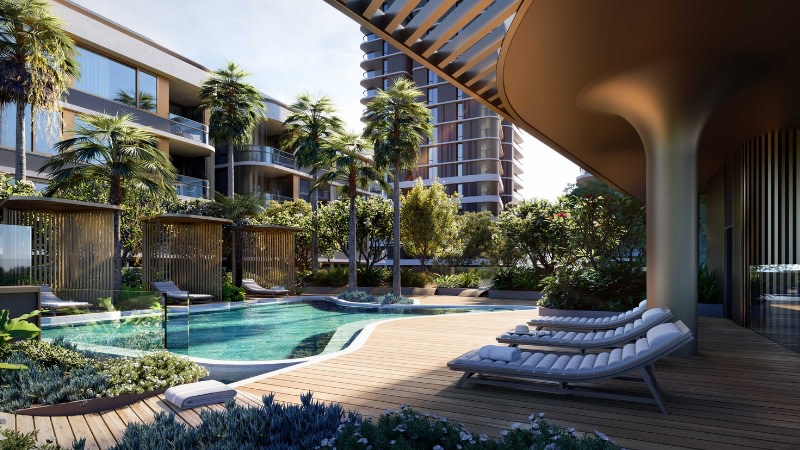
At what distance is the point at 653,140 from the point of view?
296 inches

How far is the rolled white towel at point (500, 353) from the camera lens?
5.67 meters

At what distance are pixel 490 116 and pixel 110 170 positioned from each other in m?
46.9

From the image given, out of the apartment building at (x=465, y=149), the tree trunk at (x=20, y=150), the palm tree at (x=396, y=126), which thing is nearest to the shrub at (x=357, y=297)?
the palm tree at (x=396, y=126)

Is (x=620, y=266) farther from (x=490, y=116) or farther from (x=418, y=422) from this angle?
(x=490, y=116)

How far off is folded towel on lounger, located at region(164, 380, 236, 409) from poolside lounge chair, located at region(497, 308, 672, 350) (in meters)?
3.52

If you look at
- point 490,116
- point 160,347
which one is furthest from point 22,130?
point 490,116

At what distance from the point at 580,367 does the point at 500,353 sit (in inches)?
31.8

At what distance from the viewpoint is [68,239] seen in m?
14.9

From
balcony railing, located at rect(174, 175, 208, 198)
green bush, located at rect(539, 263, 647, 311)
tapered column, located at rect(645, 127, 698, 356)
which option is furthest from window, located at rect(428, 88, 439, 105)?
tapered column, located at rect(645, 127, 698, 356)

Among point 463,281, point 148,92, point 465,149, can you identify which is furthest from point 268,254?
point 465,149

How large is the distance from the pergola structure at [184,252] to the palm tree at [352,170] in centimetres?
517

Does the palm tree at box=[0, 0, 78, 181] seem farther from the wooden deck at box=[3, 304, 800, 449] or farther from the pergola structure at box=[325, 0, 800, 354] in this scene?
the wooden deck at box=[3, 304, 800, 449]

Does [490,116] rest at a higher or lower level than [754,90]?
higher

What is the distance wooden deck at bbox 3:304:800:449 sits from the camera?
4.36 m
